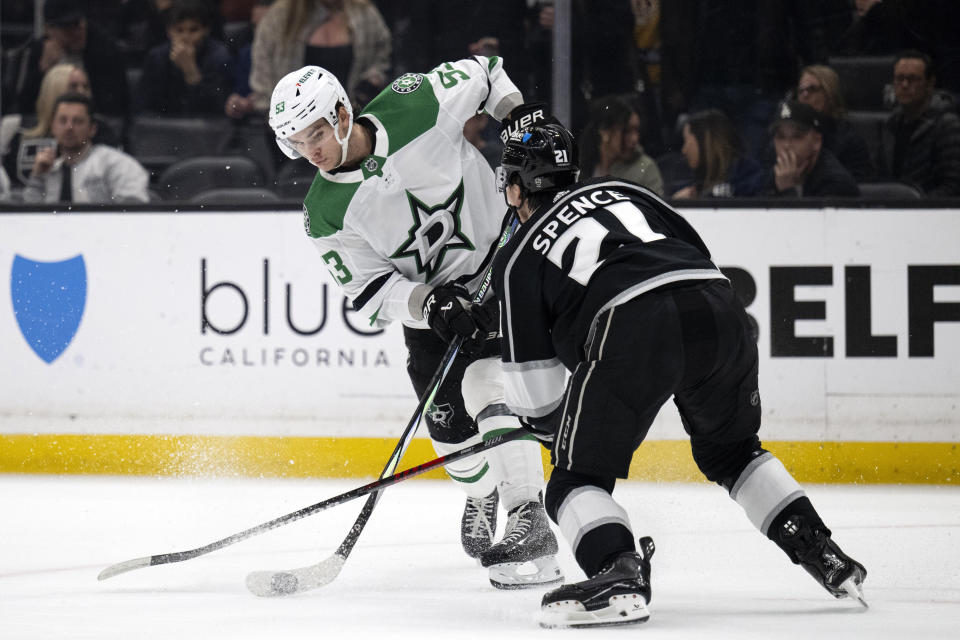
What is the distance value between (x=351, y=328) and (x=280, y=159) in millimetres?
722

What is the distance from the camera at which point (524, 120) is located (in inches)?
110

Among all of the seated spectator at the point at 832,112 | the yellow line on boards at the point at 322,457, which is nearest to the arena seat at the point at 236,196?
the yellow line on boards at the point at 322,457

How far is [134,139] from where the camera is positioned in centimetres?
498

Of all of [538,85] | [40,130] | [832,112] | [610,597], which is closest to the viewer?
[610,597]

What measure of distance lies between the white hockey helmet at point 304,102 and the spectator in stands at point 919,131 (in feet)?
7.57

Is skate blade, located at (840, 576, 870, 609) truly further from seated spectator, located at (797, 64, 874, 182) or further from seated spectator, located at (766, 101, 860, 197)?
seated spectator, located at (797, 64, 874, 182)

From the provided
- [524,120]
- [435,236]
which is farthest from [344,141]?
[524,120]

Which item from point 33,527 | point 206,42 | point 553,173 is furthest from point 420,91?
point 206,42

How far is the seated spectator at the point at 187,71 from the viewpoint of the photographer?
16.4 feet

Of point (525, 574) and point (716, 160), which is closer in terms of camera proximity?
point (525, 574)

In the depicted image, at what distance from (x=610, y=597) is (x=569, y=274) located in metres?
0.57

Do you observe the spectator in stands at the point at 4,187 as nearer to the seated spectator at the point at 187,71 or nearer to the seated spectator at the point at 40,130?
the seated spectator at the point at 40,130

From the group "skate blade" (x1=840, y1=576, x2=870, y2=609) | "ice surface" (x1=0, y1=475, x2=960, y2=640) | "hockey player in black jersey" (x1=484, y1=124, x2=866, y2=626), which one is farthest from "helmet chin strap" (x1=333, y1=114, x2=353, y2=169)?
"skate blade" (x1=840, y1=576, x2=870, y2=609)

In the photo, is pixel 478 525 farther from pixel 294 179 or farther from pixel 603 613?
pixel 294 179
